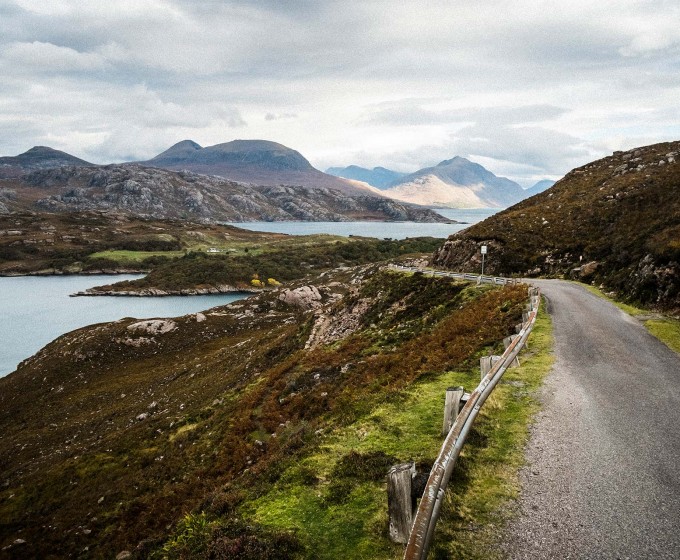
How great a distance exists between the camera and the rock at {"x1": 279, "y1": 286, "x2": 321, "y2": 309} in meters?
86.0

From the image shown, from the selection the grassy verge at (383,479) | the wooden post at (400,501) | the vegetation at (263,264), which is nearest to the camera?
the wooden post at (400,501)

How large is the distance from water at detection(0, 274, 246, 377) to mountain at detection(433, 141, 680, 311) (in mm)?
82052

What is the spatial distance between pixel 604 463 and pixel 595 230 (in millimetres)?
44793

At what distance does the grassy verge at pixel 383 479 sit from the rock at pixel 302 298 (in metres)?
74.2

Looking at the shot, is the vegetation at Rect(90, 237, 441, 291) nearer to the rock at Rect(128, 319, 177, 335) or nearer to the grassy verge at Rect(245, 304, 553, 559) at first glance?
the rock at Rect(128, 319, 177, 335)

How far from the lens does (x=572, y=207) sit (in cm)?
5116

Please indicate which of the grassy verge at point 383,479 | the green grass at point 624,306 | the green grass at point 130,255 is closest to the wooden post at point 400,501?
the grassy verge at point 383,479

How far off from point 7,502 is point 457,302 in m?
31.3

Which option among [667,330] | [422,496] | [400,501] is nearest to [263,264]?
[667,330]

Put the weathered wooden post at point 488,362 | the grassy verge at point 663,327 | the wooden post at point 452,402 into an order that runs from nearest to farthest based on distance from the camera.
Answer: the wooden post at point 452,402 < the weathered wooden post at point 488,362 < the grassy verge at point 663,327

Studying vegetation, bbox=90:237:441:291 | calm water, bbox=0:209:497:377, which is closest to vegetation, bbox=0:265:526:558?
calm water, bbox=0:209:497:377

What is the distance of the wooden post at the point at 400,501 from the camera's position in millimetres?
5650

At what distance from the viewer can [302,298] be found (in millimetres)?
87500

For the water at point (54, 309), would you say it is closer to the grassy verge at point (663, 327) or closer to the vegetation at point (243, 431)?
the vegetation at point (243, 431)
